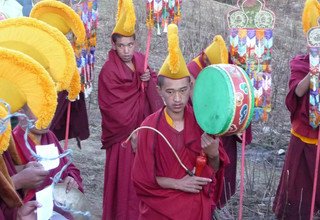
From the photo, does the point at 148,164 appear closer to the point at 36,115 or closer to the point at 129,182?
the point at 36,115

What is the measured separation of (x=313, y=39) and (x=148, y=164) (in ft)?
4.81

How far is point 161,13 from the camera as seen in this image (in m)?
5.05

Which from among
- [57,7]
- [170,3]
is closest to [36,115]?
[57,7]

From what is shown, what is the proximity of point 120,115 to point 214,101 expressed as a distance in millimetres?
2042

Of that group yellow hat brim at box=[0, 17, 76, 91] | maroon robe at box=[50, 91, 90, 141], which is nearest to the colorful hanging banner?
maroon robe at box=[50, 91, 90, 141]

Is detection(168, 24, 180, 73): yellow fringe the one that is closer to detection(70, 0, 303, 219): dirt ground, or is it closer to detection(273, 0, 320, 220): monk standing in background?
detection(273, 0, 320, 220): monk standing in background

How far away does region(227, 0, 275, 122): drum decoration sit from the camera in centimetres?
419

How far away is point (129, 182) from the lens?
16.4 feet

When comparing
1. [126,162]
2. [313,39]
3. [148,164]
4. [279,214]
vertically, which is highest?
[313,39]

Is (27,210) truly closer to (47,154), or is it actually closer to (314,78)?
(47,154)

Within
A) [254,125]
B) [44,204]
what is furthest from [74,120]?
[254,125]

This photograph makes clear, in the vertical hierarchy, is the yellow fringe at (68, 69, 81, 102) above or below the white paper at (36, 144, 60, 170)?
above

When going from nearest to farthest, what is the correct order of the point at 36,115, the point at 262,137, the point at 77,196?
the point at 36,115 → the point at 77,196 → the point at 262,137

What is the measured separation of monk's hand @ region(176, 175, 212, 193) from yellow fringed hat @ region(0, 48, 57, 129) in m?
1.03
